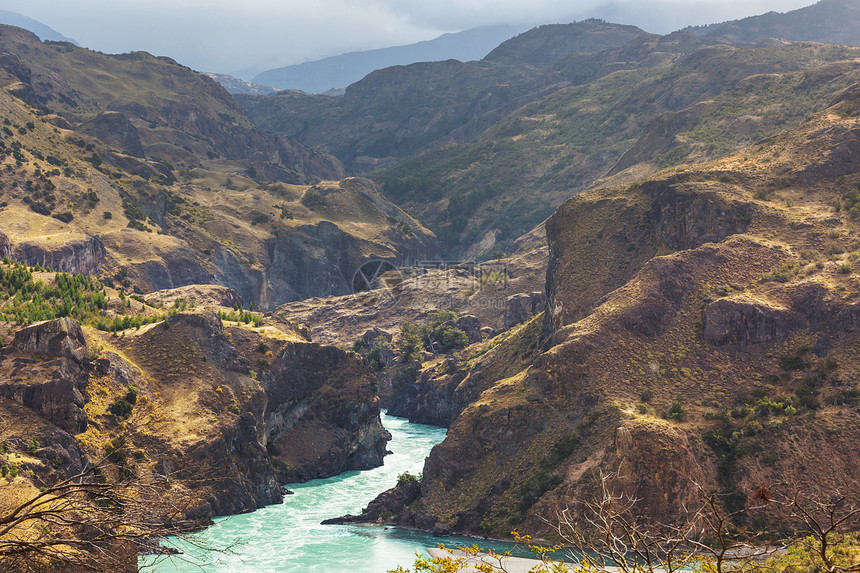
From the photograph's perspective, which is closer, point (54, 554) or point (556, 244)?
point (54, 554)

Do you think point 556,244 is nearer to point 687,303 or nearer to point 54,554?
point 687,303

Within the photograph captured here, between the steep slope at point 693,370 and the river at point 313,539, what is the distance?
19.9 feet

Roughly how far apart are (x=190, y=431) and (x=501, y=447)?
40.9 m

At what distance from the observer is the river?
276ft

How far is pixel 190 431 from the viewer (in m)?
100

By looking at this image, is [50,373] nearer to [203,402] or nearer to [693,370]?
[203,402]

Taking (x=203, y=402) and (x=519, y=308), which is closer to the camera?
(x=203, y=402)

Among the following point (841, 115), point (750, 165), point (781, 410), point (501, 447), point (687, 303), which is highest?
point (841, 115)

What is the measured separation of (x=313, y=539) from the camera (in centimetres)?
9444

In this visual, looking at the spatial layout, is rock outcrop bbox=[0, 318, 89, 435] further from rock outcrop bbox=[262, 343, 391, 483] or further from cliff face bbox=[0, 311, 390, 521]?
rock outcrop bbox=[262, 343, 391, 483]

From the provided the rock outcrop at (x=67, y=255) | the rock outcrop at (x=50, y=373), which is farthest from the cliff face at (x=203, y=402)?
the rock outcrop at (x=67, y=255)

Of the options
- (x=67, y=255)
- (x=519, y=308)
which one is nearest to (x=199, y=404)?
(x=67, y=255)

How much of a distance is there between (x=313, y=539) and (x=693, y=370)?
53.3 metres

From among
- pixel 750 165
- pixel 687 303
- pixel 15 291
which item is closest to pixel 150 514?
pixel 687 303
